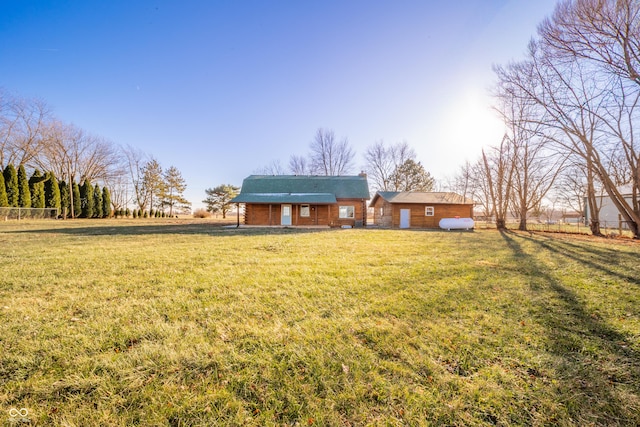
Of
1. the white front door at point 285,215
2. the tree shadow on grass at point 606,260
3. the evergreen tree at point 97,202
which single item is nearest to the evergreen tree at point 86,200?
the evergreen tree at point 97,202

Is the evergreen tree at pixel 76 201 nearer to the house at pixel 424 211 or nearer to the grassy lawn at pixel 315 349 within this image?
the grassy lawn at pixel 315 349

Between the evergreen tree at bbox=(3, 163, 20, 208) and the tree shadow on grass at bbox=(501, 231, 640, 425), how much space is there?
36.9 meters

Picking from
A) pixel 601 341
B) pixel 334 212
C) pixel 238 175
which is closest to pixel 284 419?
pixel 601 341

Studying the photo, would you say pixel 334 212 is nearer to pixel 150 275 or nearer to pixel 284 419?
pixel 150 275

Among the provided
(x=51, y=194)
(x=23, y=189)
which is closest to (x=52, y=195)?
(x=51, y=194)

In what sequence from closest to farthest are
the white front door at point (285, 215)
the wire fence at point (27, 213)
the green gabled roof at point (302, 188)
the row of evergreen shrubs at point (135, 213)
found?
the wire fence at point (27, 213) → the green gabled roof at point (302, 188) → the white front door at point (285, 215) → the row of evergreen shrubs at point (135, 213)

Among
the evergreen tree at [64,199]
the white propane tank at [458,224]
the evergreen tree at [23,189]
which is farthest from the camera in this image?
the evergreen tree at [64,199]

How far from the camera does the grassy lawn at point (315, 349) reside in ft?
6.09

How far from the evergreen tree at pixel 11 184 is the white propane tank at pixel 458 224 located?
3874 centimetres

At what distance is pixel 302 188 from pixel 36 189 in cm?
2751

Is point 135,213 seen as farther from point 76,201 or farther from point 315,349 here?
point 315,349

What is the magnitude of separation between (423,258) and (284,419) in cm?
651

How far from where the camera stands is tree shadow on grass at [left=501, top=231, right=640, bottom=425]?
1892 mm

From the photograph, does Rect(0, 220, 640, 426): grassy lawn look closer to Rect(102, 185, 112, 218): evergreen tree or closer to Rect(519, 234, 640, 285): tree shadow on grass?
Rect(519, 234, 640, 285): tree shadow on grass
